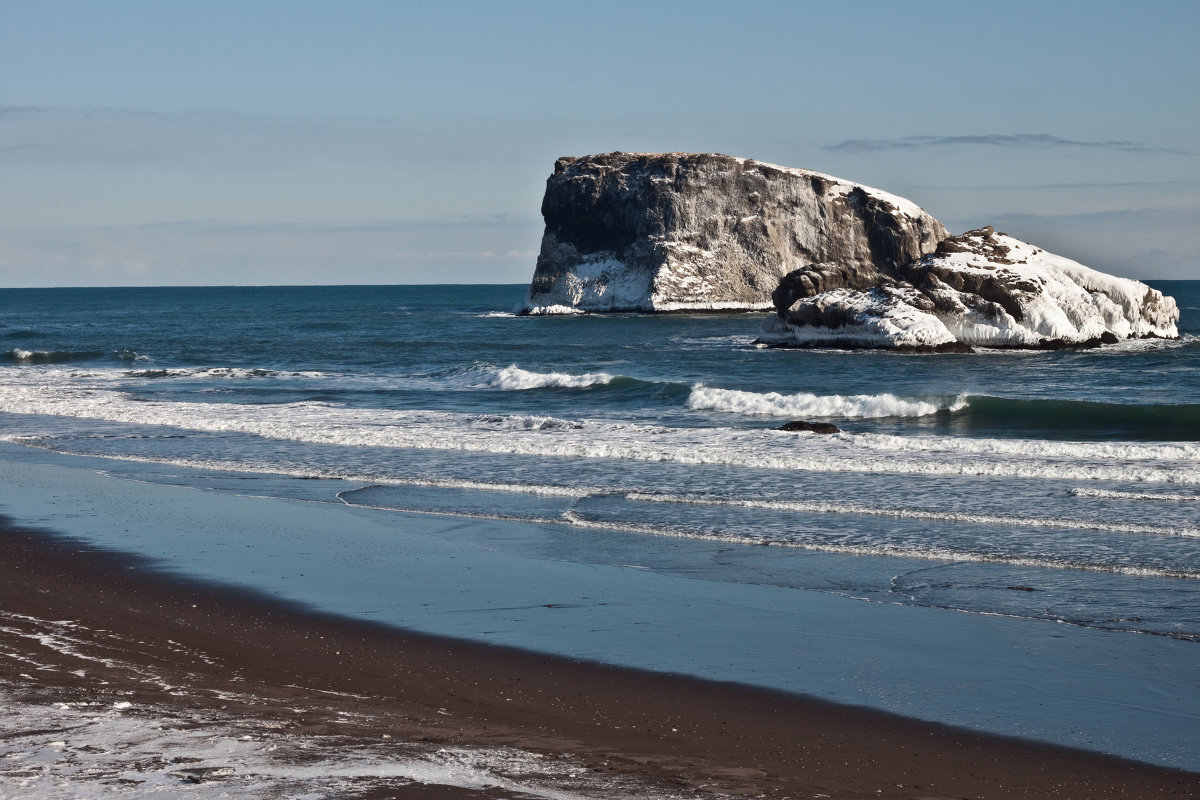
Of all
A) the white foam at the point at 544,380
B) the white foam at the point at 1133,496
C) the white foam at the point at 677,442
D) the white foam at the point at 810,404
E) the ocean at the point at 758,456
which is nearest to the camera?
the ocean at the point at 758,456

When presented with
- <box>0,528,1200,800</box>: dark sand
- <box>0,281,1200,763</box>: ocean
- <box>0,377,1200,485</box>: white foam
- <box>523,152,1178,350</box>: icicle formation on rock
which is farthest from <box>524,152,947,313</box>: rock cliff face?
<box>0,528,1200,800</box>: dark sand

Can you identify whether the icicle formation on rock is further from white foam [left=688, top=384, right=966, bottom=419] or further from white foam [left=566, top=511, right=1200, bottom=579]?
white foam [left=566, top=511, right=1200, bottom=579]

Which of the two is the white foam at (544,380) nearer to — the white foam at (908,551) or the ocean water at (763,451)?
the ocean water at (763,451)

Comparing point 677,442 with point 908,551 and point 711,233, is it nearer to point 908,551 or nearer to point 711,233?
point 908,551

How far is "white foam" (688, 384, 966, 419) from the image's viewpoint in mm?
24938

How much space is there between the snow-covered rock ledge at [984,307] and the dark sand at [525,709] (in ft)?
121

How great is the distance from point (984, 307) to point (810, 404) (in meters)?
20.7

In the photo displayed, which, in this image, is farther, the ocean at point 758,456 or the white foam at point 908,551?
the ocean at point 758,456

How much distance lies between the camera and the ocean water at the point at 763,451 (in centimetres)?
1037

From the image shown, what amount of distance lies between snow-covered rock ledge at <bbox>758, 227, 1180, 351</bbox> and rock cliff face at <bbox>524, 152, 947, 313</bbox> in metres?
40.1

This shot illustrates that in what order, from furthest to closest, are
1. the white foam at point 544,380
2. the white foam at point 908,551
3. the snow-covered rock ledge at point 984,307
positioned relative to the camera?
the snow-covered rock ledge at point 984,307
the white foam at point 544,380
the white foam at point 908,551

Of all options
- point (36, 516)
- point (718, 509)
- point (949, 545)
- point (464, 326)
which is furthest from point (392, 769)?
point (464, 326)

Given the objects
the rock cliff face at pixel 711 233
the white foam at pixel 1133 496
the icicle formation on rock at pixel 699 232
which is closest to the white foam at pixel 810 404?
the white foam at pixel 1133 496

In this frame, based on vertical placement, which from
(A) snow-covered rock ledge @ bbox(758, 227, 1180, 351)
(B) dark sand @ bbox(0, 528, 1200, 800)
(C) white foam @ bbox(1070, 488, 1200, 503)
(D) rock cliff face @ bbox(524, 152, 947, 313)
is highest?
(D) rock cliff face @ bbox(524, 152, 947, 313)
